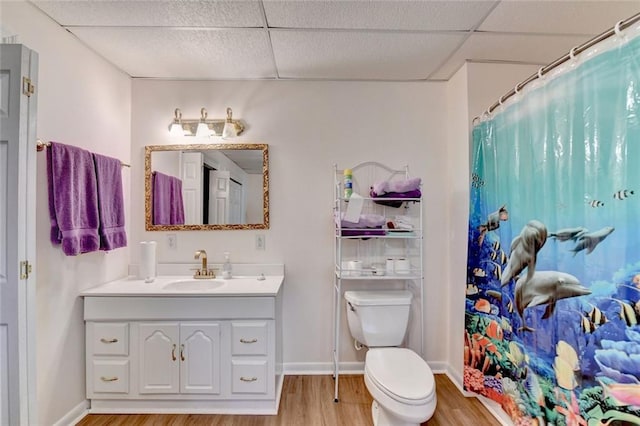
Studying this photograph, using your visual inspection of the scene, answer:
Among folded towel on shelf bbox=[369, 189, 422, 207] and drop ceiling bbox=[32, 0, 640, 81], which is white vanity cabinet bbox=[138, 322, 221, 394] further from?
drop ceiling bbox=[32, 0, 640, 81]

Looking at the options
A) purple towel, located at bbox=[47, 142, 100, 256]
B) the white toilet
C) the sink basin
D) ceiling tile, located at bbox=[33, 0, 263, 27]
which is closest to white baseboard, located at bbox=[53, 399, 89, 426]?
the sink basin

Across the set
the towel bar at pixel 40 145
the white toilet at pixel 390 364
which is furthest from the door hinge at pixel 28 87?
the white toilet at pixel 390 364

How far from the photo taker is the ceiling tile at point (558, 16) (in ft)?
5.47

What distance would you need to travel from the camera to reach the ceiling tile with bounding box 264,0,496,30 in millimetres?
Answer: 1656

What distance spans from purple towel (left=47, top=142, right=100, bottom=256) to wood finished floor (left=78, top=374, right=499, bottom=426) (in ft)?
3.58

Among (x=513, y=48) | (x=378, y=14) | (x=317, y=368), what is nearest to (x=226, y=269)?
(x=317, y=368)

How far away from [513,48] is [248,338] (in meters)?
2.49

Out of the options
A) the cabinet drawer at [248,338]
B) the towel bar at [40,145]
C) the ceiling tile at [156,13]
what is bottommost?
the cabinet drawer at [248,338]

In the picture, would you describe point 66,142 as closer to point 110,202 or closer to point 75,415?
point 110,202

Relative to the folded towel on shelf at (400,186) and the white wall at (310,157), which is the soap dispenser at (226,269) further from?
the folded towel on shelf at (400,186)

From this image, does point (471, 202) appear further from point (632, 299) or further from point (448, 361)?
point (448, 361)

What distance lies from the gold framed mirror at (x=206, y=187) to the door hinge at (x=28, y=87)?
1093mm

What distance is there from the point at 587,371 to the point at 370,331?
3.83ft

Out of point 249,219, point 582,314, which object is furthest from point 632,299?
point 249,219
